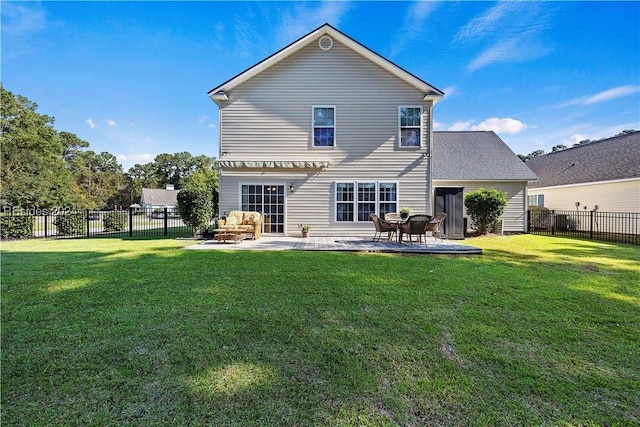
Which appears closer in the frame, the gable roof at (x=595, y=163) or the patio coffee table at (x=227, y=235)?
the patio coffee table at (x=227, y=235)

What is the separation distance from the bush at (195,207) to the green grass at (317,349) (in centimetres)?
657

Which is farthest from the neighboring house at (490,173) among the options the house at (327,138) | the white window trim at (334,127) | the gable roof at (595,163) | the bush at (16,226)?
the bush at (16,226)

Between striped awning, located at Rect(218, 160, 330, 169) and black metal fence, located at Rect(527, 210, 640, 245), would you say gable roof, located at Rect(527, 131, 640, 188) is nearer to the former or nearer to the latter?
black metal fence, located at Rect(527, 210, 640, 245)

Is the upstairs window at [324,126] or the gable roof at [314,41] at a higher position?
the gable roof at [314,41]

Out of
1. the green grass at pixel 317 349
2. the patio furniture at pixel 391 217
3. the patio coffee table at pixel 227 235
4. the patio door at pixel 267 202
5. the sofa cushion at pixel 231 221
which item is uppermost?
the patio door at pixel 267 202

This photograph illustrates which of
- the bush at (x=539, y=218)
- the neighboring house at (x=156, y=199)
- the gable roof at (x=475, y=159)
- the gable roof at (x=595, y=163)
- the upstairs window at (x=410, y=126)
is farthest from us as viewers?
the neighboring house at (x=156, y=199)

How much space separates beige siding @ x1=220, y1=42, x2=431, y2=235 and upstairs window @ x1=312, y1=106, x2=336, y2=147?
0.22 meters

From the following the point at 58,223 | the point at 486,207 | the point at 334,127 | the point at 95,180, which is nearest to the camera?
the point at 334,127

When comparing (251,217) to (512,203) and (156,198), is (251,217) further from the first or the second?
(156,198)

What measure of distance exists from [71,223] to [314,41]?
13.9 meters

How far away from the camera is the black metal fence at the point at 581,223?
49.8 feet

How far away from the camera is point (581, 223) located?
1723 cm

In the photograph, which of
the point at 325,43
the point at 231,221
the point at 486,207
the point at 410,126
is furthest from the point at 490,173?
the point at 231,221

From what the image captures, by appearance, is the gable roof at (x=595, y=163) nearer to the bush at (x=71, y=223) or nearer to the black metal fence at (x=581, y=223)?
the black metal fence at (x=581, y=223)
